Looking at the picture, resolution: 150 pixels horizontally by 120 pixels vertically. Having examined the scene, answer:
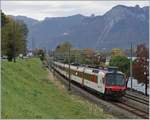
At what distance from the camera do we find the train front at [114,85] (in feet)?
139

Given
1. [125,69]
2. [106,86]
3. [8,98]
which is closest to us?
[8,98]

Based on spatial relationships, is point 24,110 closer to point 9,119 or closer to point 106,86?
point 9,119

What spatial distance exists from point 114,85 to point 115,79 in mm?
575

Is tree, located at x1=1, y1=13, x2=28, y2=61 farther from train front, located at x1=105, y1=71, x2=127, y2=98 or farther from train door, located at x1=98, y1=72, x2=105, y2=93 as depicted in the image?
train front, located at x1=105, y1=71, x2=127, y2=98

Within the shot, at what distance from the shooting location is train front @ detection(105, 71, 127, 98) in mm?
42425

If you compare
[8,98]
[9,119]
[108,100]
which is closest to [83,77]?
[108,100]

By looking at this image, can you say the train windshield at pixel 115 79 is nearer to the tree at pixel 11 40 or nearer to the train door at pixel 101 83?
the train door at pixel 101 83

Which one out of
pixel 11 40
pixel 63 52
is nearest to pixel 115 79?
pixel 11 40

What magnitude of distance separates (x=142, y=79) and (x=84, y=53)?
75.8 m

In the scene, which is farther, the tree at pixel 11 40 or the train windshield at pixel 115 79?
the tree at pixel 11 40

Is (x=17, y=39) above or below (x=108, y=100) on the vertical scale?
above

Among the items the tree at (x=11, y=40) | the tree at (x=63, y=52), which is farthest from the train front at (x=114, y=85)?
the tree at (x=63, y=52)

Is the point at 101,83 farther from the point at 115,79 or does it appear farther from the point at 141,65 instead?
the point at 141,65

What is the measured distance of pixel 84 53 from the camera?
141375 millimetres
